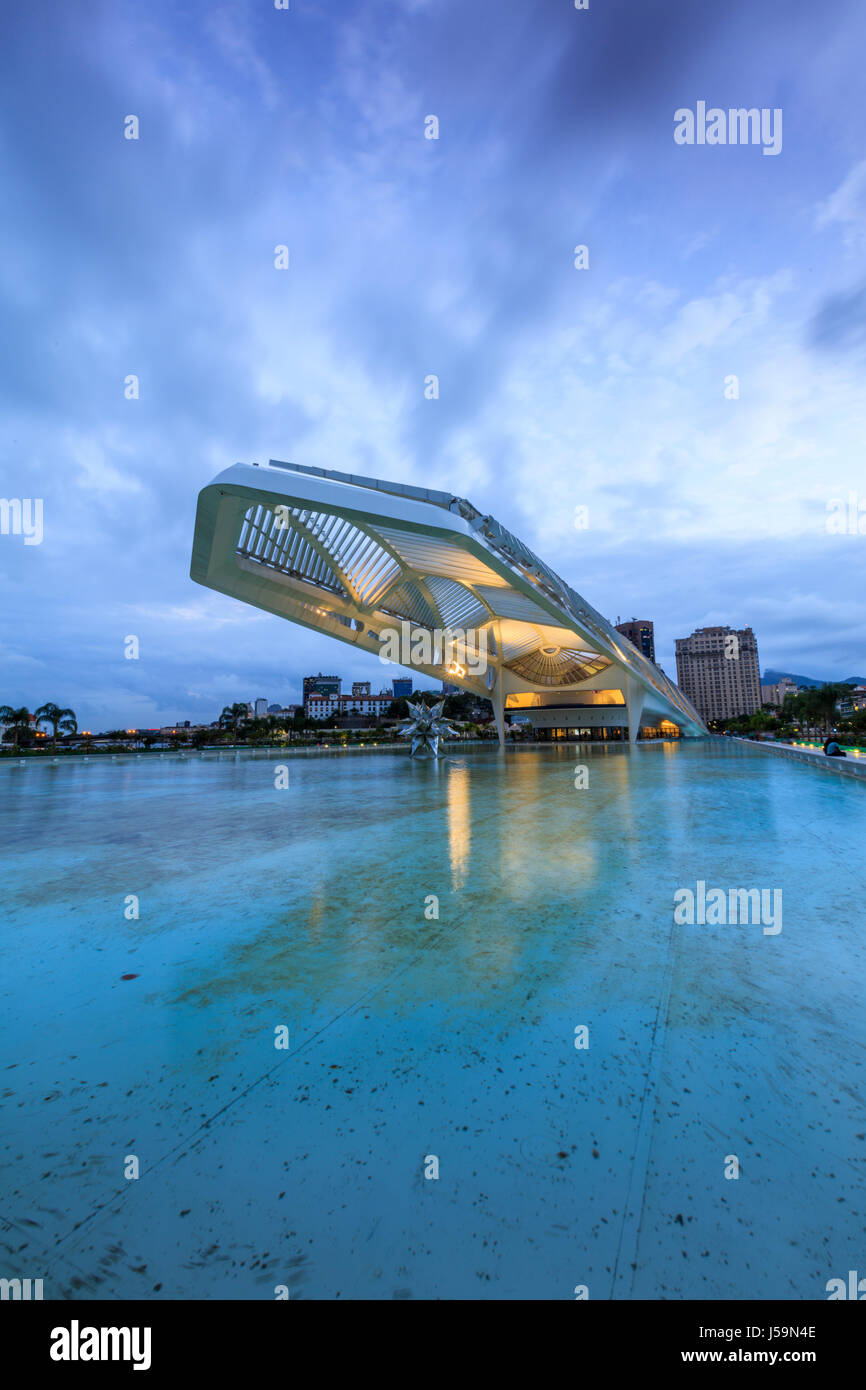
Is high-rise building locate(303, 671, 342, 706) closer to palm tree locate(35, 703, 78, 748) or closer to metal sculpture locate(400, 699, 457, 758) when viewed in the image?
palm tree locate(35, 703, 78, 748)

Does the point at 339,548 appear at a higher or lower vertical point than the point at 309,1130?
higher

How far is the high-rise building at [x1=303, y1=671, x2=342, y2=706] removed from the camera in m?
172

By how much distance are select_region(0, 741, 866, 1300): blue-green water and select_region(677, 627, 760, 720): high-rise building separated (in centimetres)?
15616

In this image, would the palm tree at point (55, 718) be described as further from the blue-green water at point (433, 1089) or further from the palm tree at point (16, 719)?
the blue-green water at point (433, 1089)

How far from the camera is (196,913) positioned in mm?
4434

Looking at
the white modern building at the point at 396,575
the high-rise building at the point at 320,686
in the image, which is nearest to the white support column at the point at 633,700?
the white modern building at the point at 396,575

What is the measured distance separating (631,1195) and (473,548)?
17.3m

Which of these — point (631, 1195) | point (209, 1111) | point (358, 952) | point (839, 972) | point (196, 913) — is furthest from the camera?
point (196, 913)

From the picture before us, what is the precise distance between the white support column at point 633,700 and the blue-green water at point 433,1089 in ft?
130

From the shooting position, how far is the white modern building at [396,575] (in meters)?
17.3

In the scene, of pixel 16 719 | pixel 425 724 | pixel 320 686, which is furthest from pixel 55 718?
pixel 320 686

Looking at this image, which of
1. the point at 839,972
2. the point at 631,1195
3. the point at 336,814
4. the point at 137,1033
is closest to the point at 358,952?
the point at 137,1033

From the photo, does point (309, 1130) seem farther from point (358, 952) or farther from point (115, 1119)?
point (358, 952)

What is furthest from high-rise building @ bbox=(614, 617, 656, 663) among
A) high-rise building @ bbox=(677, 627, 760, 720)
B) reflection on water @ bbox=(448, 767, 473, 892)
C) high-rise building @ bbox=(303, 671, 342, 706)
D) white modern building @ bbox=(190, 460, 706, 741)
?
reflection on water @ bbox=(448, 767, 473, 892)
